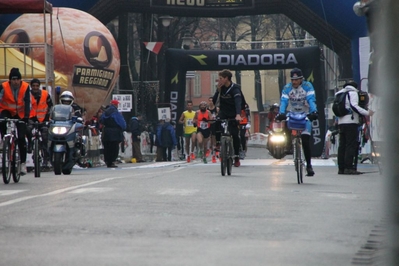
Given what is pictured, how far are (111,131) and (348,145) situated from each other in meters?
10.8

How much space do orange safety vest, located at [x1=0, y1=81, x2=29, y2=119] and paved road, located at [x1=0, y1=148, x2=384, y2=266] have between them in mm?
3036

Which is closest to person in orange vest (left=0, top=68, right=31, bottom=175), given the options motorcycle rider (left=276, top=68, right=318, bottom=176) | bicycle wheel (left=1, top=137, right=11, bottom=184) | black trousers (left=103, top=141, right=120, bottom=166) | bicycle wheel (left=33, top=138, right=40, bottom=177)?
bicycle wheel (left=33, top=138, right=40, bottom=177)

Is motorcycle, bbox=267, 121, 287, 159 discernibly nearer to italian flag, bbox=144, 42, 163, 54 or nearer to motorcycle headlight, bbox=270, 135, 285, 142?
motorcycle headlight, bbox=270, 135, 285, 142

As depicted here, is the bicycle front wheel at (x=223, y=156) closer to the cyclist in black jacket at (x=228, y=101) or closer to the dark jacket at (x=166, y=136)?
the cyclist in black jacket at (x=228, y=101)

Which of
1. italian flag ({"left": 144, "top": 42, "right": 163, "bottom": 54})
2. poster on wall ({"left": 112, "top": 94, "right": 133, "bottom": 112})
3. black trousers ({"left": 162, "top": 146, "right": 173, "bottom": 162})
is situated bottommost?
black trousers ({"left": 162, "top": 146, "right": 173, "bottom": 162})

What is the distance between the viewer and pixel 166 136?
3628 centimetres

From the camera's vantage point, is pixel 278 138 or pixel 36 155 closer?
pixel 278 138

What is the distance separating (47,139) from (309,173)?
5194mm

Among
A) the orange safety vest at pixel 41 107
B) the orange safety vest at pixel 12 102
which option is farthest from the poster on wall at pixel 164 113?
the orange safety vest at pixel 12 102

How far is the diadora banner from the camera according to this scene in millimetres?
34406

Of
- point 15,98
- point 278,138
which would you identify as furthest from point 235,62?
point 278,138

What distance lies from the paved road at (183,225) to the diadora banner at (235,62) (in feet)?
75.4

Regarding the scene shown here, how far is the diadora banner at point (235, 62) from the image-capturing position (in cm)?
3441

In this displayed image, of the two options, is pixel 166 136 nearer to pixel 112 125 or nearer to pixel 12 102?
pixel 112 125
